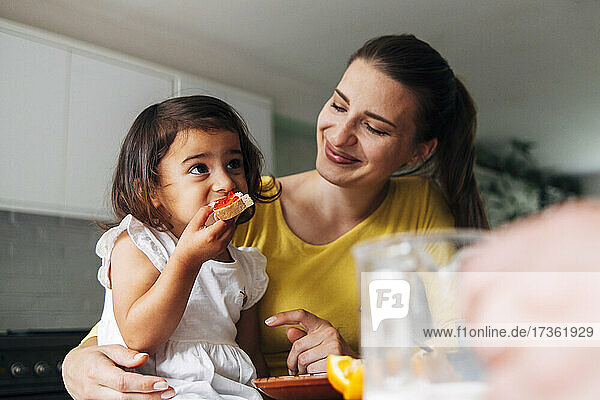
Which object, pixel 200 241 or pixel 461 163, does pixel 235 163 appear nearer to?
pixel 200 241

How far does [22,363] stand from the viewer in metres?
1.88

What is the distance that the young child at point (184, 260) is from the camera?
770 millimetres

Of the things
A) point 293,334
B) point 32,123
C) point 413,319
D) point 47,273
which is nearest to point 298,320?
point 293,334

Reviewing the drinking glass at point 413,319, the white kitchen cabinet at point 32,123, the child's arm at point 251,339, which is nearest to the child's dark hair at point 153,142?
the child's arm at point 251,339

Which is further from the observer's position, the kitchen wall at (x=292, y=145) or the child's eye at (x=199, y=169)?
the kitchen wall at (x=292, y=145)

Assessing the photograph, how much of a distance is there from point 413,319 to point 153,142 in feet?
2.55

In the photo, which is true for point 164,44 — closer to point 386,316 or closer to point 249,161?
point 249,161

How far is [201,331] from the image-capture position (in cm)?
92

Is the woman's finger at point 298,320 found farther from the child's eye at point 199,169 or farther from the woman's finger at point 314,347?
the child's eye at point 199,169

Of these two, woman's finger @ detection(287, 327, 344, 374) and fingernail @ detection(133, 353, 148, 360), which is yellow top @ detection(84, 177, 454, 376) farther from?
fingernail @ detection(133, 353, 148, 360)

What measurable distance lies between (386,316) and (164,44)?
244cm

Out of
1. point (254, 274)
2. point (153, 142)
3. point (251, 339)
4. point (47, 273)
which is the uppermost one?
point (153, 142)

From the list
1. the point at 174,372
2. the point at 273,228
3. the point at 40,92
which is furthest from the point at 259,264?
the point at 40,92

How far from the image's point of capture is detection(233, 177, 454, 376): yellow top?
1155mm
